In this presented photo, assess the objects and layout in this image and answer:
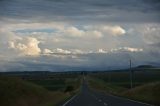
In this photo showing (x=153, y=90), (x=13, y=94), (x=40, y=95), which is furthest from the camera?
(x=153, y=90)

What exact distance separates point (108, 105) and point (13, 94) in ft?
32.5

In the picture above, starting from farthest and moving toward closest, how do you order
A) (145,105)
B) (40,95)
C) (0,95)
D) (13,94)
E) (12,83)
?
(40,95) → (12,83) → (13,94) → (0,95) → (145,105)

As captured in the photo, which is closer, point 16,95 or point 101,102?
point 101,102

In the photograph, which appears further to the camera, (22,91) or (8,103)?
(22,91)

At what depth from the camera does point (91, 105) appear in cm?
3794

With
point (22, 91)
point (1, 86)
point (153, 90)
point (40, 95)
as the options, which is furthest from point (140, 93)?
point (1, 86)

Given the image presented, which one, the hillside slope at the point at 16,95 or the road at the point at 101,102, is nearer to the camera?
the road at the point at 101,102

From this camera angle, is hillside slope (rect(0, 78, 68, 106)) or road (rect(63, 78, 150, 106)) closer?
road (rect(63, 78, 150, 106))

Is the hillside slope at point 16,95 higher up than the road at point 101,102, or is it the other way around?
the hillside slope at point 16,95

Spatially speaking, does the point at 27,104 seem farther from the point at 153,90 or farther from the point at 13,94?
the point at 153,90

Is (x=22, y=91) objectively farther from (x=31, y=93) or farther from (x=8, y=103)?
(x=8, y=103)

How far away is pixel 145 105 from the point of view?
121ft

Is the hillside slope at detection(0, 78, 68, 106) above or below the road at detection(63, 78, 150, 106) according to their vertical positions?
above

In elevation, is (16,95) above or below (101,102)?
above
